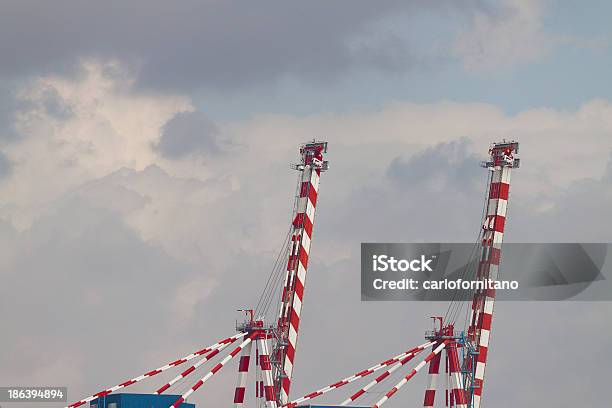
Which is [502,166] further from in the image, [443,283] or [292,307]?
[292,307]

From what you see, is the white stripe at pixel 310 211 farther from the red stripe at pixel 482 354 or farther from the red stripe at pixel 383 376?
the red stripe at pixel 482 354

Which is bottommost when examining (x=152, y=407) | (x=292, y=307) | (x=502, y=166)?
(x=152, y=407)

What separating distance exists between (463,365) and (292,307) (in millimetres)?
16534

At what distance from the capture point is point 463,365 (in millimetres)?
157250

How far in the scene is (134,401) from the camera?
144 m

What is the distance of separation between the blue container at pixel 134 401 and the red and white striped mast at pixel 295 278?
1249cm

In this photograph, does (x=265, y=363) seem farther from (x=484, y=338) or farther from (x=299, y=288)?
(x=484, y=338)

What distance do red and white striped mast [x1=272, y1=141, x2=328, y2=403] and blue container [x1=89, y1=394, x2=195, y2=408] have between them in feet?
41.0

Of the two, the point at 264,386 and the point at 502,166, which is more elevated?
the point at 502,166

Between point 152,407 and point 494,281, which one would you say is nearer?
point 152,407

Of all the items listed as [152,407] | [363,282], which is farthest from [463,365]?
[152,407]

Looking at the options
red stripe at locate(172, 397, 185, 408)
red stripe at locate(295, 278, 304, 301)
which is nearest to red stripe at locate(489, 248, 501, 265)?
red stripe at locate(295, 278, 304, 301)

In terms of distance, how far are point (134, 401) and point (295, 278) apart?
68.3 ft

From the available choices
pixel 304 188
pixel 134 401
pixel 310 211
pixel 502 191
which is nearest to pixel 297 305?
pixel 310 211
